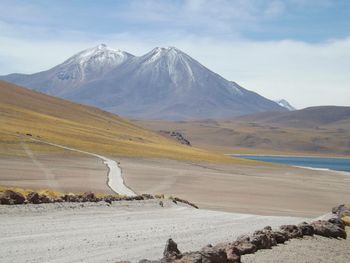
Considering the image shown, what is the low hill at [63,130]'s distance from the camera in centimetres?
7081

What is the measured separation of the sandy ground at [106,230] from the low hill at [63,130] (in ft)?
103

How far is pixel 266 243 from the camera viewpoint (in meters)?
16.4

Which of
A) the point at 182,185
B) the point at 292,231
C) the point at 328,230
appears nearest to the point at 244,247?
the point at 292,231

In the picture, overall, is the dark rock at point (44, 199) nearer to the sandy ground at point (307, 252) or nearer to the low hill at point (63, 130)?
the sandy ground at point (307, 252)

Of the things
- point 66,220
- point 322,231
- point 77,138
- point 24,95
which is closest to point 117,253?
point 66,220

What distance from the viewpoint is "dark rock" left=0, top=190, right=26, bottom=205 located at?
→ 21.6 meters

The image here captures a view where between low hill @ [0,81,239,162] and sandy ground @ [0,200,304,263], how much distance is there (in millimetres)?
31450

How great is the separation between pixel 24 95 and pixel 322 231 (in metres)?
124

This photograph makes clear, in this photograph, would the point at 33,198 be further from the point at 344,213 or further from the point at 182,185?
the point at 182,185

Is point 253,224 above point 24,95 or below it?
below

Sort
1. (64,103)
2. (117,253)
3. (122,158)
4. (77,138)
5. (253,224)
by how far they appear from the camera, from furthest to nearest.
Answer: (64,103), (77,138), (122,158), (253,224), (117,253)

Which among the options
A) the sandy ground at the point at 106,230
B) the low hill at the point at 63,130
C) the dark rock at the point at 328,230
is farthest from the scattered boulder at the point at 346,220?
the low hill at the point at 63,130

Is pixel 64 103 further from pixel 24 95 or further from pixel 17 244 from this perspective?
pixel 17 244

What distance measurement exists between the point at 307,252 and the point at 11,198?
36.2ft
